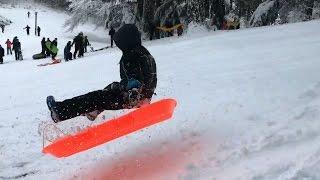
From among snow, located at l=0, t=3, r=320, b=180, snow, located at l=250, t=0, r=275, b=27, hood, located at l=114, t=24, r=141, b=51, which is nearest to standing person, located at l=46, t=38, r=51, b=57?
snow, located at l=250, t=0, r=275, b=27

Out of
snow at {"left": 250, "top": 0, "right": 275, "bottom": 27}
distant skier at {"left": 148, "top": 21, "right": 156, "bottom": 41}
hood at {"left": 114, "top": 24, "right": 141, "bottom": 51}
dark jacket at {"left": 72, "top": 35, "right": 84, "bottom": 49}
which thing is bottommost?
dark jacket at {"left": 72, "top": 35, "right": 84, "bottom": 49}

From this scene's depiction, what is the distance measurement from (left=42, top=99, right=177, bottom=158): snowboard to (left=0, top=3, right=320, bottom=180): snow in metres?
0.36

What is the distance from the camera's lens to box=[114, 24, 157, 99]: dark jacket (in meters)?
5.95

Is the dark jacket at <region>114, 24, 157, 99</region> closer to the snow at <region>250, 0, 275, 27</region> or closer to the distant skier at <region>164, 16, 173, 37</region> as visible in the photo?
the snow at <region>250, 0, 275, 27</region>

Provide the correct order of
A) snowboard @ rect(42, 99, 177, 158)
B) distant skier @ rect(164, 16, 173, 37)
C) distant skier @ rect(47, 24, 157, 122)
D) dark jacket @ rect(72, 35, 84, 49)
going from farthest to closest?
distant skier @ rect(164, 16, 173, 37) < dark jacket @ rect(72, 35, 84, 49) < distant skier @ rect(47, 24, 157, 122) < snowboard @ rect(42, 99, 177, 158)

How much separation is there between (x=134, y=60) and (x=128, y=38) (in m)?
0.26

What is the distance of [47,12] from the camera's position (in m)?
47.1

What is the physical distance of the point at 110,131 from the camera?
5.39 m

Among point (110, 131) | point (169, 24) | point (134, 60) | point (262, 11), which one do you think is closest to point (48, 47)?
point (169, 24)

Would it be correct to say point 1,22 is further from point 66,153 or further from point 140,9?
point 66,153

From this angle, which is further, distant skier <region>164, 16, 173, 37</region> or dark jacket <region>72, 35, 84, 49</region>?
distant skier <region>164, 16, 173, 37</region>

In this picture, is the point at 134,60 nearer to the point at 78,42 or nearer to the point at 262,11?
the point at 262,11

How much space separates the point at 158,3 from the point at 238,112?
17.0 meters

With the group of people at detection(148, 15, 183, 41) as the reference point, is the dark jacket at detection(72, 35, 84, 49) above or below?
below
